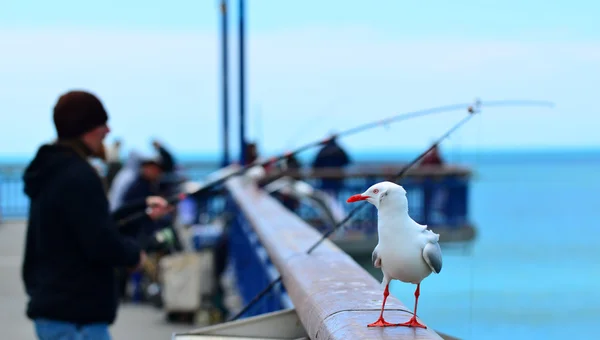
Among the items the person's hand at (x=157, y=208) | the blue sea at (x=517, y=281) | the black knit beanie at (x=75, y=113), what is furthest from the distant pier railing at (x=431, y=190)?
the black knit beanie at (x=75, y=113)

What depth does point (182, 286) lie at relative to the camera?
9.18 meters

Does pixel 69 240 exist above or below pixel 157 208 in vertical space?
above

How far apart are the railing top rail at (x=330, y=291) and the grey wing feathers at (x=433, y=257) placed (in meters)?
0.17

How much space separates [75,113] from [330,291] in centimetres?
152

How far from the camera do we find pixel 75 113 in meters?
4.27

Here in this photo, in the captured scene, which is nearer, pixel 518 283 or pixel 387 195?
pixel 387 195

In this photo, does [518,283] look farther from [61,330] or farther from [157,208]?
[61,330]

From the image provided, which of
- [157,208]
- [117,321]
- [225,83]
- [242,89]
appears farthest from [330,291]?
[225,83]

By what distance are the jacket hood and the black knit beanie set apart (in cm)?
9

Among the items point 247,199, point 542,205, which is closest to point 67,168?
point 247,199

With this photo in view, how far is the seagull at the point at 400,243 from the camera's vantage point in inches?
106

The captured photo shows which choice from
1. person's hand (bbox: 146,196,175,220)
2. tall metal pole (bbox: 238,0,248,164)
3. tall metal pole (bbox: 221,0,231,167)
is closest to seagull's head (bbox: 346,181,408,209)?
person's hand (bbox: 146,196,175,220)

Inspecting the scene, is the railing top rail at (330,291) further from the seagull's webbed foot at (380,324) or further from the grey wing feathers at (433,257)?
the grey wing feathers at (433,257)

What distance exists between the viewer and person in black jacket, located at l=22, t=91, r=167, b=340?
4105 millimetres
